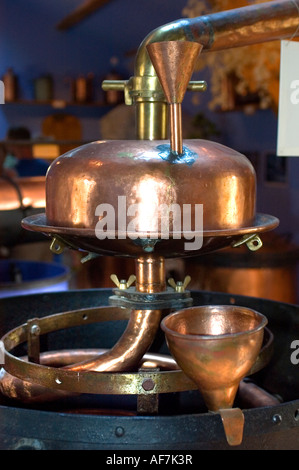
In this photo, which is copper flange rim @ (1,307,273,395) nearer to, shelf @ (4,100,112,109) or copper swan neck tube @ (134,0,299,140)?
copper swan neck tube @ (134,0,299,140)

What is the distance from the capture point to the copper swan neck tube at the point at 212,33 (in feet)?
3.92

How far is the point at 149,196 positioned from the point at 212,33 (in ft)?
1.28

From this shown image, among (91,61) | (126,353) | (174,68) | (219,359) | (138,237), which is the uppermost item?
(91,61)

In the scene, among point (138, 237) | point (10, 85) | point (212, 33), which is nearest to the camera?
point (138, 237)

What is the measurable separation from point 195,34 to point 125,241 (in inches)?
16.9

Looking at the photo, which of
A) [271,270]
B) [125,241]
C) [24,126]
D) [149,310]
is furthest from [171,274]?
[24,126]

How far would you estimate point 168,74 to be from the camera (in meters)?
1.08

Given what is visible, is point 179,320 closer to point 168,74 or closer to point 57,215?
point 57,215

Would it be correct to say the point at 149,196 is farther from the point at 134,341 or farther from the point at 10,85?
the point at 10,85

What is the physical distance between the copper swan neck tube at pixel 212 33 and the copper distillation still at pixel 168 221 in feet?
0.04

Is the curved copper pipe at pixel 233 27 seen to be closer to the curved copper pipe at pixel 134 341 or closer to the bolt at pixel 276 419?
the curved copper pipe at pixel 134 341

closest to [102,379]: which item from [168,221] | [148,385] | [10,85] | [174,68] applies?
[148,385]

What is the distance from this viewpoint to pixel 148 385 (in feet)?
3.62

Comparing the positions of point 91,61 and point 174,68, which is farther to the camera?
point 91,61
